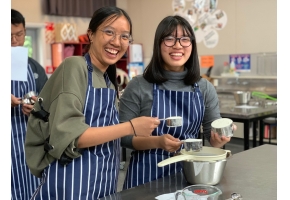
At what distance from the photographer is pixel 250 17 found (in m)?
6.06

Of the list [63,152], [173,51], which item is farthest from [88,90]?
[173,51]

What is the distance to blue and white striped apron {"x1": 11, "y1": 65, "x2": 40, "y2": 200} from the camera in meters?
2.37

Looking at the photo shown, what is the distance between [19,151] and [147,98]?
117 cm

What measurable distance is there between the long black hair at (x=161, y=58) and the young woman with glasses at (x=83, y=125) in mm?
251

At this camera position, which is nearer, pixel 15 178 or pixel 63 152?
pixel 63 152

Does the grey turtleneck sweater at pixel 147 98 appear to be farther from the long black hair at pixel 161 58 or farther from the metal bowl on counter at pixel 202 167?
the metal bowl on counter at pixel 202 167

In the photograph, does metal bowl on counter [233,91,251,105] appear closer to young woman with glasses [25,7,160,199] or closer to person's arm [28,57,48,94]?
person's arm [28,57,48,94]

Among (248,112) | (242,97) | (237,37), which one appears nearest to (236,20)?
(237,37)

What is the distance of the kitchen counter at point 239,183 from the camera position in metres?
1.30

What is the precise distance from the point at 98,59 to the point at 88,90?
165 millimetres

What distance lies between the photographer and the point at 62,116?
122cm

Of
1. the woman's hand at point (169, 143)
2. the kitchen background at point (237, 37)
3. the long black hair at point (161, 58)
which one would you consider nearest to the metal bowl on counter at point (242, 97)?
the kitchen background at point (237, 37)
